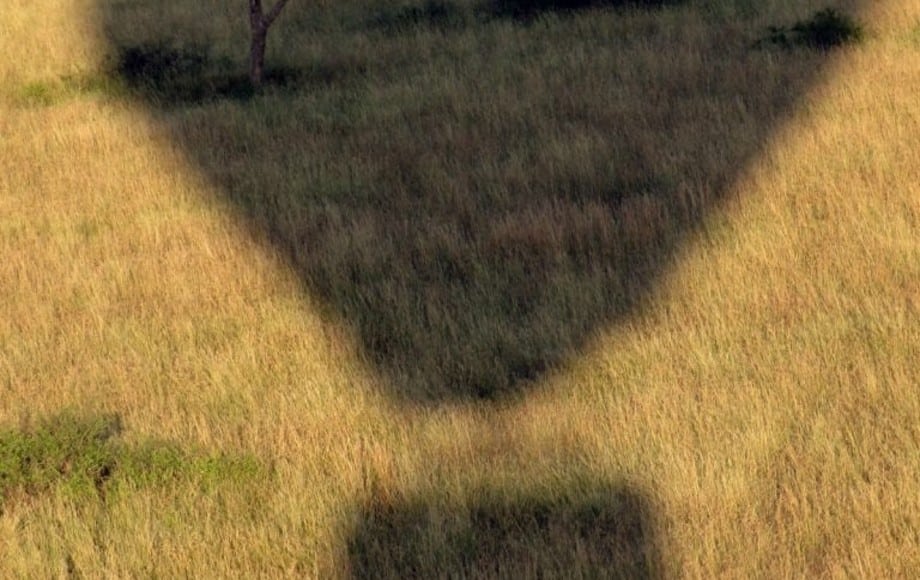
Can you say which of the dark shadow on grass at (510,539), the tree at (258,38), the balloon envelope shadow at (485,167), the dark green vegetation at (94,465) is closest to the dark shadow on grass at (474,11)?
the balloon envelope shadow at (485,167)

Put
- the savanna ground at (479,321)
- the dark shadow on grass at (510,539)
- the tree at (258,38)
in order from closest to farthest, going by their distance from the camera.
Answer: the dark shadow on grass at (510,539)
the savanna ground at (479,321)
the tree at (258,38)

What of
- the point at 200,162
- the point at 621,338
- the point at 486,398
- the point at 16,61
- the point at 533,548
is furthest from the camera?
the point at 16,61

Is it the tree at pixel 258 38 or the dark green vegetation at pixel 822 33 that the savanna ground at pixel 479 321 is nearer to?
the dark green vegetation at pixel 822 33

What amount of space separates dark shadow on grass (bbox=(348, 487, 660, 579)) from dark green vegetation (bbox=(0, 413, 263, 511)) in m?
0.71

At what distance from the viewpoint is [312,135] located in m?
11.4

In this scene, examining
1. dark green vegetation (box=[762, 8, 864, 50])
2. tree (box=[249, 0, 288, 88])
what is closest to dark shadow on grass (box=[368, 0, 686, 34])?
tree (box=[249, 0, 288, 88])

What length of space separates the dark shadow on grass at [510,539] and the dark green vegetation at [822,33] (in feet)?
30.0

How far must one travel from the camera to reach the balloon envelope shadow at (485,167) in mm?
6918

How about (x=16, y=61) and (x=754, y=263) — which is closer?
(x=754, y=263)

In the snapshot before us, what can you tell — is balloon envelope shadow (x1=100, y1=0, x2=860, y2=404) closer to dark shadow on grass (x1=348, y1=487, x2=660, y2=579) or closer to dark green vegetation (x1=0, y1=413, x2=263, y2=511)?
dark green vegetation (x1=0, y1=413, x2=263, y2=511)

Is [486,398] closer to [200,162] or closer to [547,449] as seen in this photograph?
[547,449]

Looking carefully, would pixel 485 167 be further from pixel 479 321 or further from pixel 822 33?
pixel 822 33

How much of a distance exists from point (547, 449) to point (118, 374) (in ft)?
7.30

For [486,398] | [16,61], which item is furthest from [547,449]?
[16,61]
